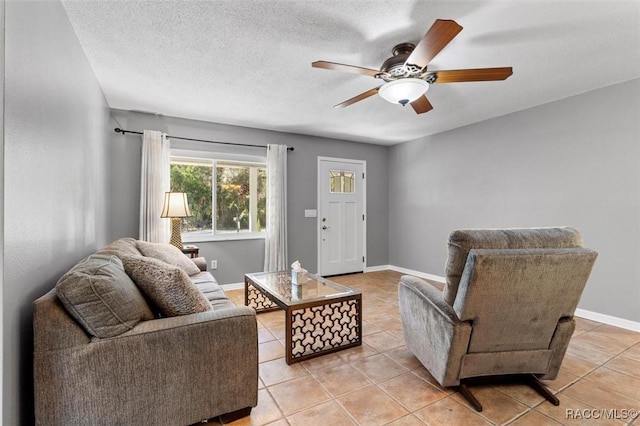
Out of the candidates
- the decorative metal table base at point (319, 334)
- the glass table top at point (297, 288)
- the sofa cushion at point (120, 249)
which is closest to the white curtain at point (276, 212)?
the glass table top at point (297, 288)

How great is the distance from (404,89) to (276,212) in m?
2.68

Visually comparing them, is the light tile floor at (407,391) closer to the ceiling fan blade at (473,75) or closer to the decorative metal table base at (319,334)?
the decorative metal table base at (319,334)

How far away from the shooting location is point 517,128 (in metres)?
3.66

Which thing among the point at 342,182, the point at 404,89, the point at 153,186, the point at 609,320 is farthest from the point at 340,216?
the point at 609,320

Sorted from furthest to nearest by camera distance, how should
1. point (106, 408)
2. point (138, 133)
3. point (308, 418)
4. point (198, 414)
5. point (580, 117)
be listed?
1. point (138, 133)
2. point (580, 117)
3. point (308, 418)
4. point (198, 414)
5. point (106, 408)

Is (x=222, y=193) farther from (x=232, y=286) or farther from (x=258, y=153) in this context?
(x=232, y=286)

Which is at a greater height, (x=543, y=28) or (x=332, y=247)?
(x=543, y=28)

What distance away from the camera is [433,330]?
1803 millimetres

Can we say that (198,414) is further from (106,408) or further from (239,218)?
(239,218)

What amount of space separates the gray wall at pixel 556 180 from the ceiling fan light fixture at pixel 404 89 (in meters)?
2.19

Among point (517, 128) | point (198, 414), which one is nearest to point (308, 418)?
point (198, 414)

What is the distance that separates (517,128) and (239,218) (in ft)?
12.8

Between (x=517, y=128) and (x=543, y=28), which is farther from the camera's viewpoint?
(x=517, y=128)

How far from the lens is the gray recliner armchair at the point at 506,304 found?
1510 millimetres
